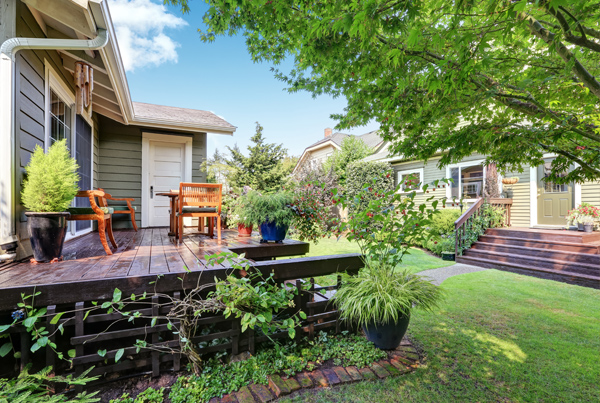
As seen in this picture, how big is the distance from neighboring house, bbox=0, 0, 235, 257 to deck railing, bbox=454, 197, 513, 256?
6.05m

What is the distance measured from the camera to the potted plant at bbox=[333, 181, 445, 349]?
2.32m

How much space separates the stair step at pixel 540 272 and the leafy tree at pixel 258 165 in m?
8.56

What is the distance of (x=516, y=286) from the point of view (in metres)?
4.84

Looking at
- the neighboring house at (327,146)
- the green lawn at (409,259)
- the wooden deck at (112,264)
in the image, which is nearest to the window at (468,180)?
the green lawn at (409,259)

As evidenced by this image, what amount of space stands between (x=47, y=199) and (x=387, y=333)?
3054 mm

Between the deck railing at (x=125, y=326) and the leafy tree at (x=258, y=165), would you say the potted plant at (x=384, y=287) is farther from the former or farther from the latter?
the leafy tree at (x=258, y=165)

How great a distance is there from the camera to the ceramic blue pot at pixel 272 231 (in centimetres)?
387

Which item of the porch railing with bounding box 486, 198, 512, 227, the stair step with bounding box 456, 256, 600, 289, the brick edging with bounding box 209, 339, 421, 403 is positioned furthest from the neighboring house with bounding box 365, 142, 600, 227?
the brick edging with bounding box 209, 339, 421, 403

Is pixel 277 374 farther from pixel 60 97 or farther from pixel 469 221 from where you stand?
pixel 469 221

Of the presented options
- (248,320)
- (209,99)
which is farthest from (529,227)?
(209,99)

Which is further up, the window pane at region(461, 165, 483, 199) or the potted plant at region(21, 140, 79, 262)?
the window pane at region(461, 165, 483, 199)

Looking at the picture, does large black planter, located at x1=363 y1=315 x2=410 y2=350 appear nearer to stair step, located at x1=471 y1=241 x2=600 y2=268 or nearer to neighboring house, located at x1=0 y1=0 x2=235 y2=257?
neighboring house, located at x1=0 y1=0 x2=235 y2=257

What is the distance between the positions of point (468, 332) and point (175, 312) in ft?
9.77

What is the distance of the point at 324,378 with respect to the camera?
6.93 ft
